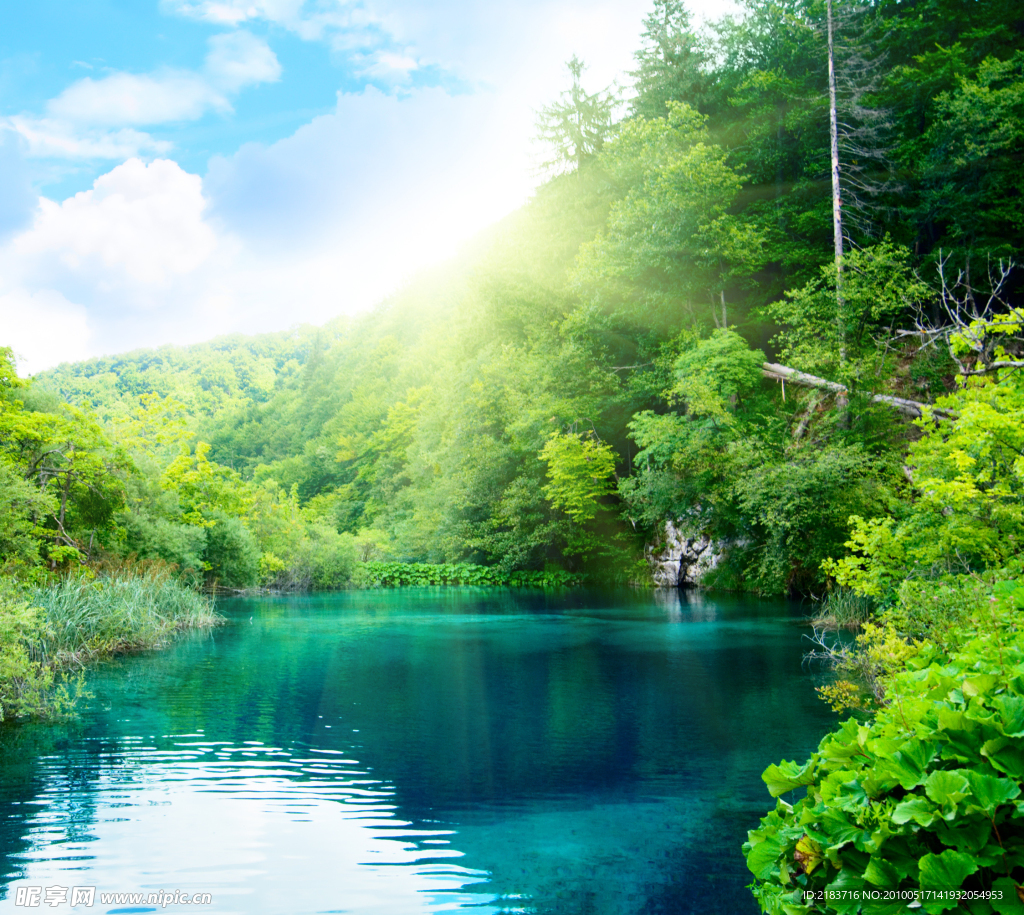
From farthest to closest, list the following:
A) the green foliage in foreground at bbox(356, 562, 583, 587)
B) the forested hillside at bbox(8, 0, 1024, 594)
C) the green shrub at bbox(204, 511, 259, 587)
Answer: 1. the green foliage in foreground at bbox(356, 562, 583, 587)
2. the green shrub at bbox(204, 511, 259, 587)
3. the forested hillside at bbox(8, 0, 1024, 594)

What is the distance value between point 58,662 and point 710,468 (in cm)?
1889

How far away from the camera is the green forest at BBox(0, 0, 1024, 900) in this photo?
8.89 feet

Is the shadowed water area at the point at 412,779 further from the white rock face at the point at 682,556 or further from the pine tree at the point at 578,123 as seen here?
the pine tree at the point at 578,123

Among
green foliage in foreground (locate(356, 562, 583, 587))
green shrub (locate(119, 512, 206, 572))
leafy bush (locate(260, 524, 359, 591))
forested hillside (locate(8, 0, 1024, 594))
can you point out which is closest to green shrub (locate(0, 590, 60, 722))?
forested hillside (locate(8, 0, 1024, 594))

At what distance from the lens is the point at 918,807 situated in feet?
6.99

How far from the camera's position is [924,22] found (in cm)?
2642

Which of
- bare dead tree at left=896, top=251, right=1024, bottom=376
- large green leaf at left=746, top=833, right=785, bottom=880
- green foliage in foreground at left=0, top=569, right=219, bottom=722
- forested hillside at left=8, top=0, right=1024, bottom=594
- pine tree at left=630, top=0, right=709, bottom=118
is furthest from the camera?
pine tree at left=630, top=0, right=709, bottom=118

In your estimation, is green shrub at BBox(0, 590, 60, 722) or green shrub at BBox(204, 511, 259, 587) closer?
green shrub at BBox(0, 590, 60, 722)

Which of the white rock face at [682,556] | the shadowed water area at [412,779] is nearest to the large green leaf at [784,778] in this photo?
the shadowed water area at [412,779]

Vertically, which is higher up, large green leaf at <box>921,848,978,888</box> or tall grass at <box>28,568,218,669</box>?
large green leaf at <box>921,848,978,888</box>

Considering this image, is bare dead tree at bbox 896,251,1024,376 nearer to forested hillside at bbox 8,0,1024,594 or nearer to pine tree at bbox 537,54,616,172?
forested hillside at bbox 8,0,1024,594

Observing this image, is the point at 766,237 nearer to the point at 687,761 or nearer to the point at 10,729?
the point at 687,761

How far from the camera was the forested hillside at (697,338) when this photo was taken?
18.8 m

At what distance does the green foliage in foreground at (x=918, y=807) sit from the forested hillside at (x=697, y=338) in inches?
289
